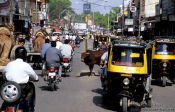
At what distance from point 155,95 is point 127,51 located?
413cm

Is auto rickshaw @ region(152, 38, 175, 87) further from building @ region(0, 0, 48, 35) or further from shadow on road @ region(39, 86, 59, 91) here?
building @ region(0, 0, 48, 35)

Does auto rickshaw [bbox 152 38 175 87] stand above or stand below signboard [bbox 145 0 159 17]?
below

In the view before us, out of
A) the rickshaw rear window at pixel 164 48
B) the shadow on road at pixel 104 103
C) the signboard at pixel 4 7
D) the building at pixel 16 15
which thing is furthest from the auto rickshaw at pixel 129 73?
the building at pixel 16 15

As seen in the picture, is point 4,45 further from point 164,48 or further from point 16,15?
point 16,15

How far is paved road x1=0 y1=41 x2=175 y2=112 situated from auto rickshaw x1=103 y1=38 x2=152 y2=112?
521mm

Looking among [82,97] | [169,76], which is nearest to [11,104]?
[82,97]

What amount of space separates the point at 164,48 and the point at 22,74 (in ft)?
43.4

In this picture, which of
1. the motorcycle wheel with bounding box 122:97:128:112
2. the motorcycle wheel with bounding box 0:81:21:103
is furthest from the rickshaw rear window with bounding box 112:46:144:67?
the motorcycle wheel with bounding box 0:81:21:103

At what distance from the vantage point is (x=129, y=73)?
45.3ft

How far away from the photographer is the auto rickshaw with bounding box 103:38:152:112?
1366 cm

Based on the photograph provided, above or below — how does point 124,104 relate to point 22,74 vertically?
below

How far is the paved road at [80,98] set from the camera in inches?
558

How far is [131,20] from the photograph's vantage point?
106625mm

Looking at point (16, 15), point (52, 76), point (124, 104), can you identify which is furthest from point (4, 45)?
point (16, 15)
